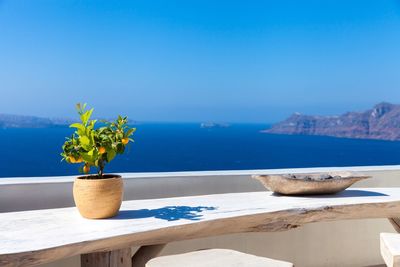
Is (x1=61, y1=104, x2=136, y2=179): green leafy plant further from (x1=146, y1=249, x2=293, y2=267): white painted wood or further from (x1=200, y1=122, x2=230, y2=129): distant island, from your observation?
(x1=200, y1=122, x2=230, y2=129): distant island

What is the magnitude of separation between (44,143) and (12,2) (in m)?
14.2

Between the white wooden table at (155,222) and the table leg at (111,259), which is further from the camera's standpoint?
the table leg at (111,259)

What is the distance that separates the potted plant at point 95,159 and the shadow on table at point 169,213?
0.20 feet

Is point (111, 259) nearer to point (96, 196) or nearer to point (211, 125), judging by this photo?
point (96, 196)

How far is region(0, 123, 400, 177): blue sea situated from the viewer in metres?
29.1

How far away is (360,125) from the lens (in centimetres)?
2731

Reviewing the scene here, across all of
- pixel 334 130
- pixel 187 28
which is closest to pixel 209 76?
pixel 187 28

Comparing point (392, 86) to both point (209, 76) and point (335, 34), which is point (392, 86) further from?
point (209, 76)

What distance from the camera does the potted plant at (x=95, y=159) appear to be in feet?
4.31

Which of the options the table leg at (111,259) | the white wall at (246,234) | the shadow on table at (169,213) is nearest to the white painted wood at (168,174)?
the white wall at (246,234)

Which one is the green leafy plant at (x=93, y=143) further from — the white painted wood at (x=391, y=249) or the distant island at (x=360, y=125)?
the distant island at (x=360, y=125)

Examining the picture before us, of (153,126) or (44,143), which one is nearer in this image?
(44,143)

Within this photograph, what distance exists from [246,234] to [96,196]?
100cm

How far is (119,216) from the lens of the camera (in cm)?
138
